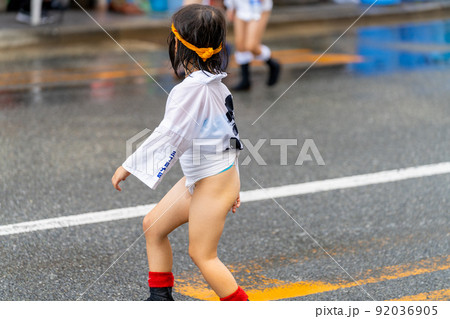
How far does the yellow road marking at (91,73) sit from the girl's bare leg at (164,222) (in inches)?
243

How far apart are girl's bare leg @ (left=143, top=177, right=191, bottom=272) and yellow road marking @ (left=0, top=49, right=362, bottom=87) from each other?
20.2ft

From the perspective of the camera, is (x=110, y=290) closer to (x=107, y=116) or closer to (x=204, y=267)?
(x=204, y=267)

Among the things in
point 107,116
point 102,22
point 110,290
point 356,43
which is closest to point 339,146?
point 107,116

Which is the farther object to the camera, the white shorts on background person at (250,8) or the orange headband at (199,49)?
the white shorts on background person at (250,8)

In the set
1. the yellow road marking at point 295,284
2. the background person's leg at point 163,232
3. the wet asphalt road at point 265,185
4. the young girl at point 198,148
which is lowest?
the wet asphalt road at point 265,185

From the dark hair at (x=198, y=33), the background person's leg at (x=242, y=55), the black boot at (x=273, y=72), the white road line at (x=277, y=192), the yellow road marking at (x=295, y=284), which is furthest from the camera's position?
the black boot at (x=273, y=72)

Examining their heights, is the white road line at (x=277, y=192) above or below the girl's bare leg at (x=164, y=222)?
below

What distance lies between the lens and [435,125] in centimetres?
711

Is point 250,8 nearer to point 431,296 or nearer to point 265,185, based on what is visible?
point 265,185

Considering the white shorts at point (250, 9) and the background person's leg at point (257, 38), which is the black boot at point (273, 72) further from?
the white shorts at point (250, 9)

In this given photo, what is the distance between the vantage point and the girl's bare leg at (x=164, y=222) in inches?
133

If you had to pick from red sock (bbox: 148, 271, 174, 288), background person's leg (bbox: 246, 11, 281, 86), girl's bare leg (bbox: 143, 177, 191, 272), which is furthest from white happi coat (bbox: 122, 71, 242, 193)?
background person's leg (bbox: 246, 11, 281, 86)

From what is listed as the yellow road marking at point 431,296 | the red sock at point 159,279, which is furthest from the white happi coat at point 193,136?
the yellow road marking at point 431,296

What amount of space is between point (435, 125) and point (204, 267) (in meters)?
4.40
